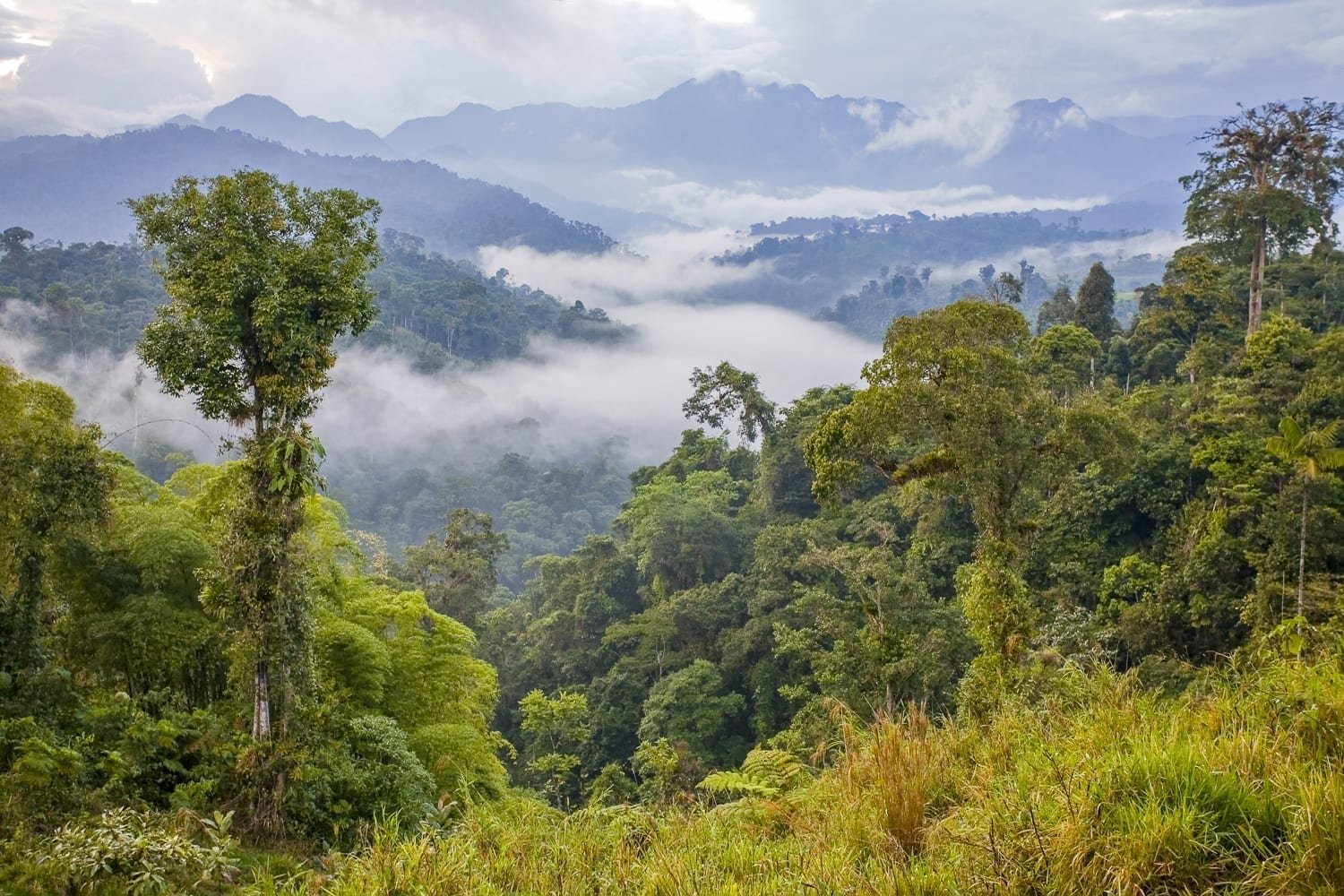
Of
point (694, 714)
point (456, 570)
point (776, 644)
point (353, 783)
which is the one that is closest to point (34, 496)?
point (353, 783)

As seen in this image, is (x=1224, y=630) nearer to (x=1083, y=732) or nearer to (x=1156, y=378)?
(x=1083, y=732)

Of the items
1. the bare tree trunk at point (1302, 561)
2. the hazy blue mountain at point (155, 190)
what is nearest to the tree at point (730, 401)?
the bare tree trunk at point (1302, 561)

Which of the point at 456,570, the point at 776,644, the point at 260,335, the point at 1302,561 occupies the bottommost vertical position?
the point at 456,570

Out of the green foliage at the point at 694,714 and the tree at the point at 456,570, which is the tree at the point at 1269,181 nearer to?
the green foliage at the point at 694,714

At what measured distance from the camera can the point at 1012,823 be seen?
118 inches

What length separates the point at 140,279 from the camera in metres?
70.2

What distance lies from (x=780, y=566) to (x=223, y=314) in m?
16.6

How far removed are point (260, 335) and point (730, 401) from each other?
87.0 ft

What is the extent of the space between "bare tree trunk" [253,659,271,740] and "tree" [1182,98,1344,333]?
79.0 feet

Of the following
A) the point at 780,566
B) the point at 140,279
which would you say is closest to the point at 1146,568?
the point at 780,566

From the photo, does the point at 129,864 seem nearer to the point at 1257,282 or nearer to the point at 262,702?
the point at 262,702

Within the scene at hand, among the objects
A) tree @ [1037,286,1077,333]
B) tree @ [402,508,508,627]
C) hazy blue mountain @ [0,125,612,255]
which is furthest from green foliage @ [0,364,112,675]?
hazy blue mountain @ [0,125,612,255]

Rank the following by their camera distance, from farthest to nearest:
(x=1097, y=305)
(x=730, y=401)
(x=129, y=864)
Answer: (x=730, y=401)
(x=1097, y=305)
(x=129, y=864)

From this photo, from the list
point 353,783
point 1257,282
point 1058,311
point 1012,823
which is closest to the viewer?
point 1012,823
